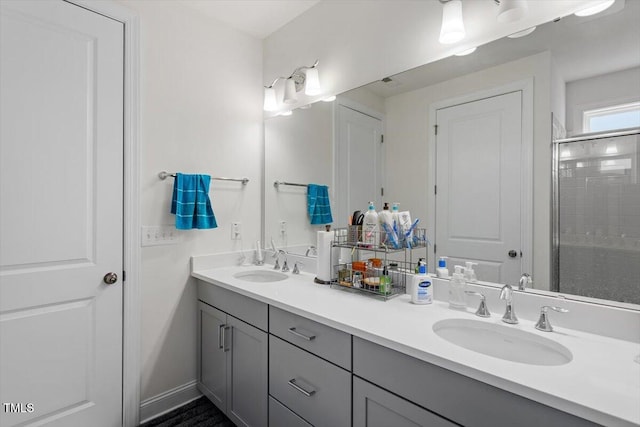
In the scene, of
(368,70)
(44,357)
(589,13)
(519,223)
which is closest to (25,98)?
(44,357)

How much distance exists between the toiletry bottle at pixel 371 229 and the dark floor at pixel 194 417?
1320 mm

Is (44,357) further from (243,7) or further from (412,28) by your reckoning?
(412,28)

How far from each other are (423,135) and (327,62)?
2.83 ft

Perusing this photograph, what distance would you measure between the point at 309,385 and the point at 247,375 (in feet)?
1.65

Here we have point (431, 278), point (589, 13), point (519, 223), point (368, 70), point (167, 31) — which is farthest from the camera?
point (167, 31)

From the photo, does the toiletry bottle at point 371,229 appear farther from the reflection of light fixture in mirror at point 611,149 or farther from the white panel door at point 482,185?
the reflection of light fixture in mirror at point 611,149

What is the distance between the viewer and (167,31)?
1973mm

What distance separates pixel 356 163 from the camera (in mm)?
1860

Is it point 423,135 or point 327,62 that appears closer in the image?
point 423,135

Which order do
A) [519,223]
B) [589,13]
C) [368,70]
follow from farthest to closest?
[368,70] → [519,223] → [589,13]

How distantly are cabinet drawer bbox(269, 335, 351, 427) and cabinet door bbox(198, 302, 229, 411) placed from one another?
48 cm

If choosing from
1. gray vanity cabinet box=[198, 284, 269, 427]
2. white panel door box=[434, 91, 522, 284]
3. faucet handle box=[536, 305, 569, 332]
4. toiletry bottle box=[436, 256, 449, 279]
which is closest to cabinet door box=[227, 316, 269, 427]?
gray vanity cabinet box=[198, 284, 269, 427]

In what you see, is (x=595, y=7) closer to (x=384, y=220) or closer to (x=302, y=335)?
(x=384, y=220)

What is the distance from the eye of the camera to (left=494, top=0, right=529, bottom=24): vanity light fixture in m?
1.21
